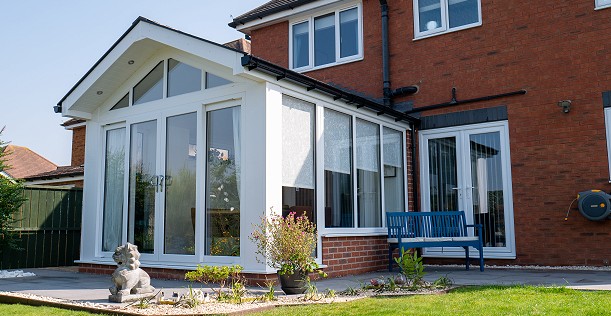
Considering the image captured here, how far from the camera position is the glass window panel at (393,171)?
985cm

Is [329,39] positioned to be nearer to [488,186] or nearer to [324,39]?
[324,39]

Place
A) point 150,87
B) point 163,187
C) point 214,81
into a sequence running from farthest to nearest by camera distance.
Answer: point 150,87
point 163,187
point 214,81

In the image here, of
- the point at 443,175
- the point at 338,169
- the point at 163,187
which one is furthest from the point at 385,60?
the point at 163,187

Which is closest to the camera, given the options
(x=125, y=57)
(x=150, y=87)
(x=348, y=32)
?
(x=125, y=57)

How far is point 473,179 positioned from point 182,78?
17.1 ft

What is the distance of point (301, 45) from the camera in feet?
41.9

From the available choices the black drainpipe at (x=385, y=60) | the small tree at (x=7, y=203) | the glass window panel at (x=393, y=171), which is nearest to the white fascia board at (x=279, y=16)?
the black drainpipe at (x=385, y=60)

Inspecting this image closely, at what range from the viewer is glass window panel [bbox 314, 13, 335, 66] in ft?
40.2

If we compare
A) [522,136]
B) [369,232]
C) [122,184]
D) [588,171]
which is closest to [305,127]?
[369,232]

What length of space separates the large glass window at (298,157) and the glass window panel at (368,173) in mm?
1234

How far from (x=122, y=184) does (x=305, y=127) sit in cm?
318

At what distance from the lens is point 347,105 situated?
8.85m

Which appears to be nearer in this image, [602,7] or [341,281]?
[341,281]

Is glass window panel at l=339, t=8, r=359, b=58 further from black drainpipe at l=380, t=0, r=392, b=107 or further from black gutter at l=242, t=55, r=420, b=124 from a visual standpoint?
black gutter at l=242, t=55, r=420, b=124
